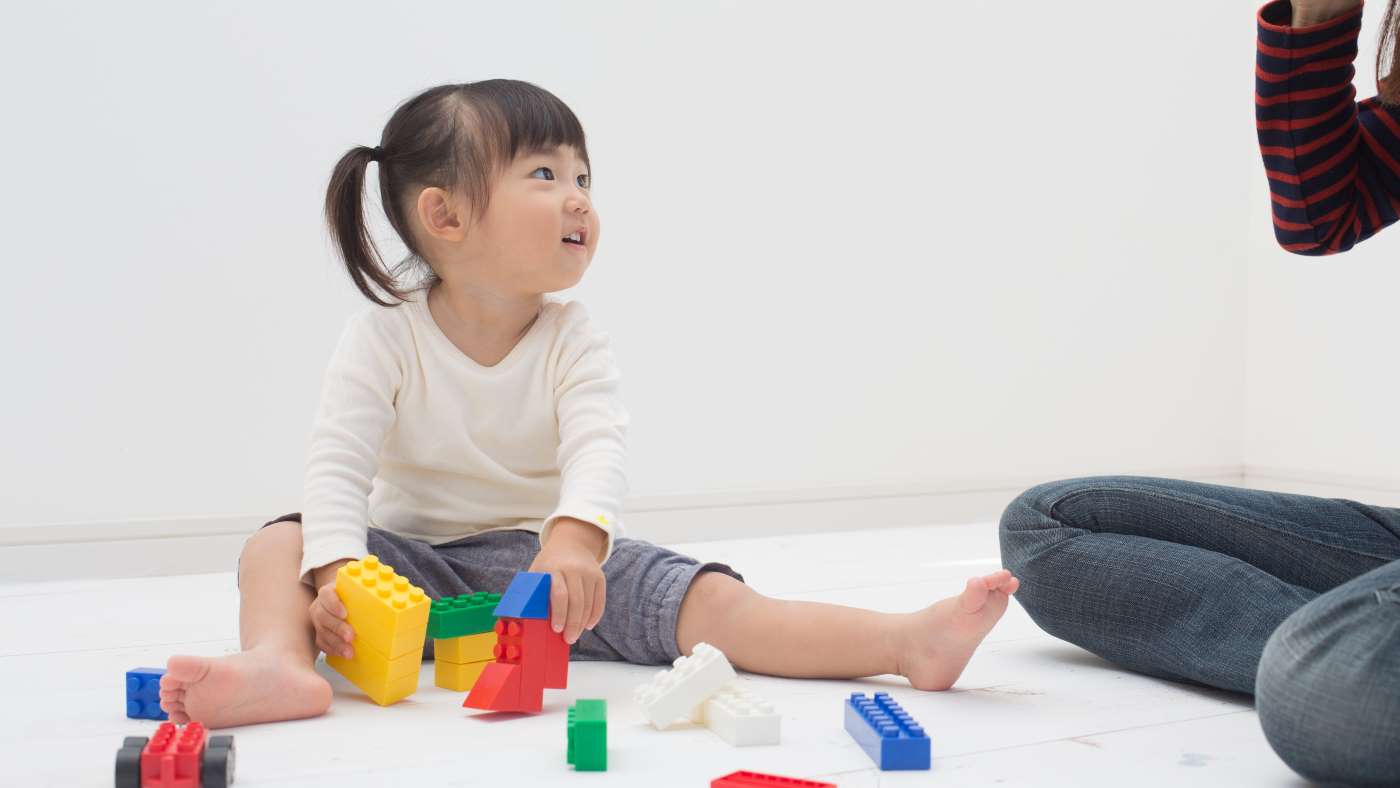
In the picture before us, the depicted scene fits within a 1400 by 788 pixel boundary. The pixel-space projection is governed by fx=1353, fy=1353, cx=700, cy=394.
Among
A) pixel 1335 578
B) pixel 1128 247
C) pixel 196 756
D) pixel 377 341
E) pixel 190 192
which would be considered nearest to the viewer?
pixel 196 756

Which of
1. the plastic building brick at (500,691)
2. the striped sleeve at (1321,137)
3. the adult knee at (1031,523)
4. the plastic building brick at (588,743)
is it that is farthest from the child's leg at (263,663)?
the striped sleeve at (1321,137)

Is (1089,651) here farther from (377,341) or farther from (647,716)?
(377,341)

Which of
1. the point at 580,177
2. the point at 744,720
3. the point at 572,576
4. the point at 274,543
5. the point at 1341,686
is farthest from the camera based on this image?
the point at 580,177

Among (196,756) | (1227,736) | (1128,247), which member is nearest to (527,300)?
(196,756)

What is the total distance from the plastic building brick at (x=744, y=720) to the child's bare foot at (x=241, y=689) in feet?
0.87

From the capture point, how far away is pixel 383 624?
3.01 ft

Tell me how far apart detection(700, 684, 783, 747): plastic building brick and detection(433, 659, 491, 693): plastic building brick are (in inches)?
8.3

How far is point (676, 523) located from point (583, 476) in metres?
0.86

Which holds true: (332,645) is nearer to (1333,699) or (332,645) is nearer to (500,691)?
(500,691)

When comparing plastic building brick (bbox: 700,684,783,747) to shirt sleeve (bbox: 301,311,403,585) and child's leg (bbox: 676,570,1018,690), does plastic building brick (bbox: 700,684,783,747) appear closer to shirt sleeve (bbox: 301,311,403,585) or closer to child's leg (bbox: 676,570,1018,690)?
child's leg (bbox: 676,570,1018,690)

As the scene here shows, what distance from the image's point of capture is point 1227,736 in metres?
0.86

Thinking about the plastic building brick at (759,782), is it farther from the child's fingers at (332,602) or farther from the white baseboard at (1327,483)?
the white baseboard at (1327,483)

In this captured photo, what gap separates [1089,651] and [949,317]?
105cm

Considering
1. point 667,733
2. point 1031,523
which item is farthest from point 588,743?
point 1031,523
